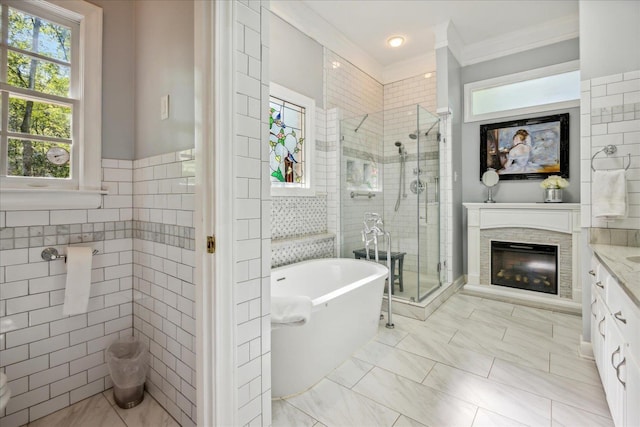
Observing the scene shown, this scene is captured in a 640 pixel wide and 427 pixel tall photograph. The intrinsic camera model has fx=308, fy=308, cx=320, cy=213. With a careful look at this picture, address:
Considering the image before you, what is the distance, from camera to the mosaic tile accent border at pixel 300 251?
114 inches

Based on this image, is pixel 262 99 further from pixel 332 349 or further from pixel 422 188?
pixel 422 188

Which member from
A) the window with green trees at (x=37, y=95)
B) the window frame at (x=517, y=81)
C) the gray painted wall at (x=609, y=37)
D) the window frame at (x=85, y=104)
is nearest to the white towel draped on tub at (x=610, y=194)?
the gray painted wall at (x=609, y=37)

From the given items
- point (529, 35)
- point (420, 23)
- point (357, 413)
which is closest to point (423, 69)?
point (420, 23)

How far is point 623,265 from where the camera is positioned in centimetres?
150

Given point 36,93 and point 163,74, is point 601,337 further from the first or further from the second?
point 36,93

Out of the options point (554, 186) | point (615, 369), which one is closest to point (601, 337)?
point (615, 369)

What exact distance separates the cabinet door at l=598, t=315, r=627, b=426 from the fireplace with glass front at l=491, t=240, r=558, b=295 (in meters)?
2.13

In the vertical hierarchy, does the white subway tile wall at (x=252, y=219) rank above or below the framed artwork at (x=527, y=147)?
below

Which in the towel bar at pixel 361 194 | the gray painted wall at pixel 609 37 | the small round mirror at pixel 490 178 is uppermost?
the gray painted wall at pixel 609 37

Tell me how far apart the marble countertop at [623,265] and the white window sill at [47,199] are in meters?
2.48

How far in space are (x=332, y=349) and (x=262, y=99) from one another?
1.66 meters

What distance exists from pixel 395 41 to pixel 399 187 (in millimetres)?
1949

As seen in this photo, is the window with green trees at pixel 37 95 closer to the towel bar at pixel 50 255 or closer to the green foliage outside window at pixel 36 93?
the green foliage outside window at pixel 36 93

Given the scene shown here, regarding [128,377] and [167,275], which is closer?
[167,275]
